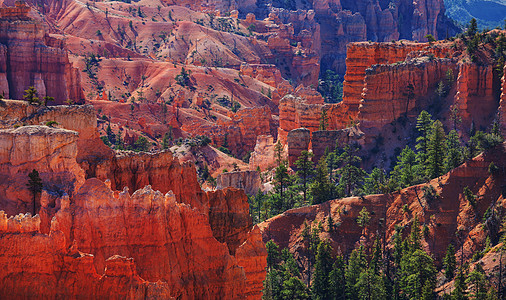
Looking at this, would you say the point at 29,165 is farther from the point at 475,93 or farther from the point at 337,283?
the point at 475,93

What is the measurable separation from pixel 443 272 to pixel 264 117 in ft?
277

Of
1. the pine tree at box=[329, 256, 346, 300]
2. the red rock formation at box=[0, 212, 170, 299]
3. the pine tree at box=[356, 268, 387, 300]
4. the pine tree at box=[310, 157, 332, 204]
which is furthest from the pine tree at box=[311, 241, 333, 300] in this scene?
the red rock formation at box=[0, 212, 170, 299]

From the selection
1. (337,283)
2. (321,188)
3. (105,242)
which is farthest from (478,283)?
(105,242)

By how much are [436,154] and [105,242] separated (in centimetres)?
5260

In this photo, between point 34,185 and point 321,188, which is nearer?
point 34,185

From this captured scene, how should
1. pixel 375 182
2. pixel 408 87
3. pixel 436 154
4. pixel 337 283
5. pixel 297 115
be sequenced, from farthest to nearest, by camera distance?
pixel 297 115, pixel 408 87, pixel 375 182, pixel 436 154, pixel 337 283

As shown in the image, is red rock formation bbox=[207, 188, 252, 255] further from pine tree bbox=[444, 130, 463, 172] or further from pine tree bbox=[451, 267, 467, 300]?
pine tree bbox=[444, 130, 463, 172]

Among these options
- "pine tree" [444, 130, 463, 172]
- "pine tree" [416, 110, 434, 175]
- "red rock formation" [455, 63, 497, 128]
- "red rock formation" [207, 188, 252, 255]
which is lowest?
"red rock formation" [207, 188, 252, 255]

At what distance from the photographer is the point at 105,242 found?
161 feet

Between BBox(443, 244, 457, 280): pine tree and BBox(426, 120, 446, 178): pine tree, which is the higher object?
BBox(426, 120, 446, 178): pine tree

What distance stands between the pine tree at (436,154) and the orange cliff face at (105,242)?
3814 cm

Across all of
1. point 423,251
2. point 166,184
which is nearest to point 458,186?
point 423,251

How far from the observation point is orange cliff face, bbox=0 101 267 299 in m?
45.7

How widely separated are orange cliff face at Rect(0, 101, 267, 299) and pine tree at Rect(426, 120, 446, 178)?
125 ft
